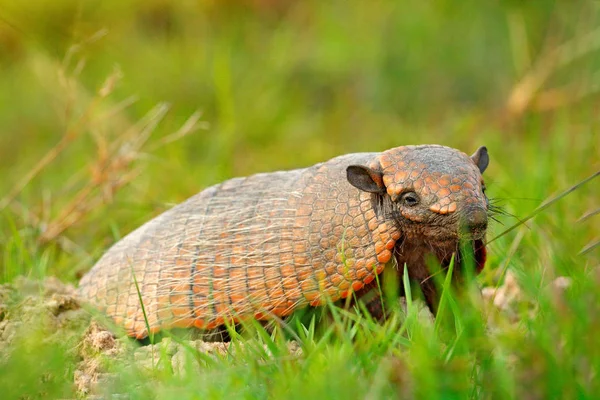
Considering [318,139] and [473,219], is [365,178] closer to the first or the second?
[473,219]

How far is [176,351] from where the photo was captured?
4281 mm

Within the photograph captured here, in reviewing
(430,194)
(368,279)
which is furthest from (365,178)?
(368,279)

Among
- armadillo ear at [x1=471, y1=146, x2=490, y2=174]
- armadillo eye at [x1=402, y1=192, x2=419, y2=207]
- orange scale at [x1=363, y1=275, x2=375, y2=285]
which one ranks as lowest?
orange scale at [x1=363, y1=275, x2=375, y2=285]

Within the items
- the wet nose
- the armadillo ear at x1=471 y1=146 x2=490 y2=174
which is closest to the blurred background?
the armadillo ear at x1=471 y1=146 x2=490 y2=174

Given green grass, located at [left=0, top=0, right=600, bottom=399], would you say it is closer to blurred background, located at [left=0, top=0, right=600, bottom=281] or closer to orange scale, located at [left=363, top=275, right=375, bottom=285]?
blurred background, located at [left=0, top=0, right=600, bottom=281]

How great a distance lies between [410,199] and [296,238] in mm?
647

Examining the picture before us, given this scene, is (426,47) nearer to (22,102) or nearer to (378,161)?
(22,102)

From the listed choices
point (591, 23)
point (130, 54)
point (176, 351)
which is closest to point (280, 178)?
point (176, 351)

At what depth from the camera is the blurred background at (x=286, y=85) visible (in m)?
9.01

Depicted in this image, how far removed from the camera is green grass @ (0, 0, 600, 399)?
11.4 feet

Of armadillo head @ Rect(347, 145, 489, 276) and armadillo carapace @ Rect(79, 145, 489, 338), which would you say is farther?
armadillo carapace @ Rect(79, 145, 489, 338)

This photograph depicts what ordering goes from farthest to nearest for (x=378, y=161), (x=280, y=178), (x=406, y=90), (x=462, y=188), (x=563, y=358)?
(x=406, y=90) → (x=280, y=178) → (x=378, y=161) → (x=462, y=188) → (x=563, y=358)

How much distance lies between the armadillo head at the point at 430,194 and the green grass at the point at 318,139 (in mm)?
339

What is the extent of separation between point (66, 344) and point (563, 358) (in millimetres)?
2339
